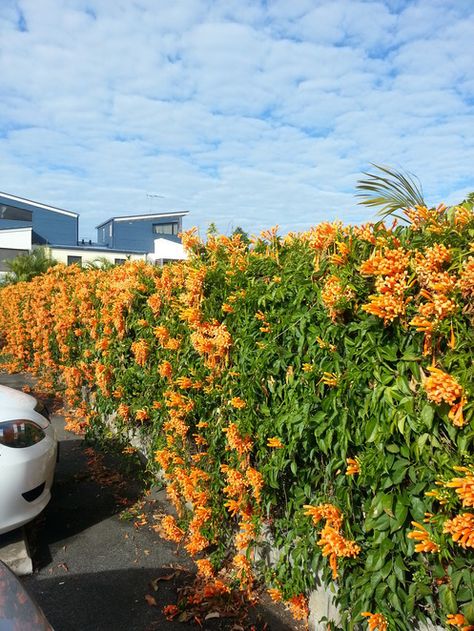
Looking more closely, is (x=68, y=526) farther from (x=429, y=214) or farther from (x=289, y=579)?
(x=429, y=214)

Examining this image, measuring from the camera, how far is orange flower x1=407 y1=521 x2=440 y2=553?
1.92m

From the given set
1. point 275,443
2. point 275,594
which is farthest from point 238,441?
point 275,594

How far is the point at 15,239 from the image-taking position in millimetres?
37562

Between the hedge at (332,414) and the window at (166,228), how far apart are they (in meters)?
46.2

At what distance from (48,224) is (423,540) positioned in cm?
4631

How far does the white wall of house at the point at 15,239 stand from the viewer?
121ft

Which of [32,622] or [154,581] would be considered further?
[154,581]

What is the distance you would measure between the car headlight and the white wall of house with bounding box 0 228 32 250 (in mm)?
36688

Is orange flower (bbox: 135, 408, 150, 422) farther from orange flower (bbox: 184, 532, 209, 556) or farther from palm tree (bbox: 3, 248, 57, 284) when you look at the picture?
palm tree (bbox: 3, 248, 57, 284)

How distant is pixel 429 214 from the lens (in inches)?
84.2

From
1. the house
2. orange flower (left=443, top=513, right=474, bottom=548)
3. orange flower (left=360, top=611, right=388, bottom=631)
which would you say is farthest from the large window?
orange flower (left=443, top=513, right=474, bottom=548)

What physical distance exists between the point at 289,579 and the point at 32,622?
1651 mm

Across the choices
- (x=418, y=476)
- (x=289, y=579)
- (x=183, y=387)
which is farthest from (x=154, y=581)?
(x=418, y=476)

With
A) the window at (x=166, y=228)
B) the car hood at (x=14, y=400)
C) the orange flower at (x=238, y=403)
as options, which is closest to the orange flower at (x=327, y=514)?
the orange flower at (x=238, y=403)
